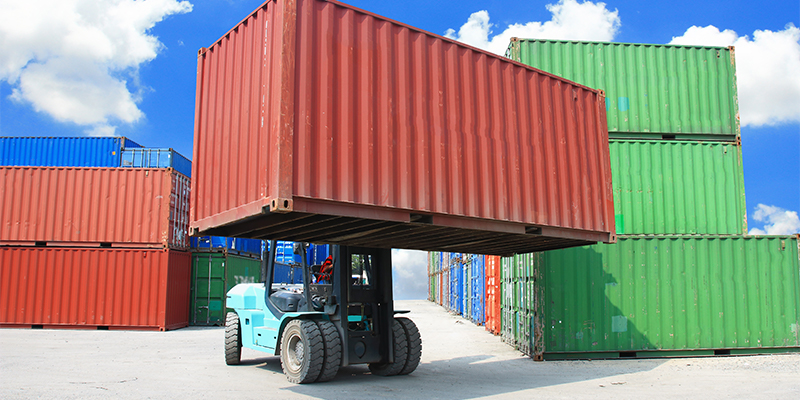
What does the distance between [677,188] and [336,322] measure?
8.11 m

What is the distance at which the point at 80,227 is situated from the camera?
653 inches

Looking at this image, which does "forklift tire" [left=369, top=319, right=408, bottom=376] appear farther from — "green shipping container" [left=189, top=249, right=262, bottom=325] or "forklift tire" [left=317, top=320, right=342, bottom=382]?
"green shipping container" [left=189, top=249, right=262, bottom=325]

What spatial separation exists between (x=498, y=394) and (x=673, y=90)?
8.77m

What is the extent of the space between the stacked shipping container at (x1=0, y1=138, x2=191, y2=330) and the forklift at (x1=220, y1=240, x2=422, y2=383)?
866 cm

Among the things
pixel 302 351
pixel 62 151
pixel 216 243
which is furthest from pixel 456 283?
pixel 62 151

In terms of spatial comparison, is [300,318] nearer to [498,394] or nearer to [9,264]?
[498,394]

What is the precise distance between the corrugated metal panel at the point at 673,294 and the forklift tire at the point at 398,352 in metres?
3.40

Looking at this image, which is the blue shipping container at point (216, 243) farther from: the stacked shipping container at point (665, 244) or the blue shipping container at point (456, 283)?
the stacked shipping container at point (665, 244)

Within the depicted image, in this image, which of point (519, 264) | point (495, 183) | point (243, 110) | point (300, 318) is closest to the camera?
point (243, 110)

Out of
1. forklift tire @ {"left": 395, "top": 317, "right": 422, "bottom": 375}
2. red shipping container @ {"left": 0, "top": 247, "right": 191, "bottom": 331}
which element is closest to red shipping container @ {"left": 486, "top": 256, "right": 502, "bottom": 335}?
forklift tire @ {"left": 395, "top": 317, "right": 422, "bottom": 375}

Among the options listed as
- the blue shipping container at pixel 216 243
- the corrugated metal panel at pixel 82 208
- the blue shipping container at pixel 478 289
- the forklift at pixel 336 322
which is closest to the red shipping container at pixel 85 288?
the corrugated metal panel at pixel 82 208

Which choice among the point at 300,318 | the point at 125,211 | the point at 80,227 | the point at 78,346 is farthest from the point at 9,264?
the point at 300,318

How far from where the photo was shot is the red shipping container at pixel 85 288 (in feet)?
53.5

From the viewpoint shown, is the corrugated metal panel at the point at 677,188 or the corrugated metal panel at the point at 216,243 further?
the corrugated metal panel at the point at 216,243
